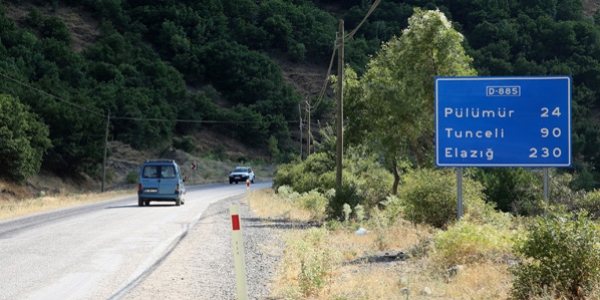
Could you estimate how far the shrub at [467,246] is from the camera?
1202 centimetres

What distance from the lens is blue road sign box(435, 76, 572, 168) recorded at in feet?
46.6

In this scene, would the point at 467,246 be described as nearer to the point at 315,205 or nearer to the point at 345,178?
the point at 315,205

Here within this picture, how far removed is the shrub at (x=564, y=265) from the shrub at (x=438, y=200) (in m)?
7.85

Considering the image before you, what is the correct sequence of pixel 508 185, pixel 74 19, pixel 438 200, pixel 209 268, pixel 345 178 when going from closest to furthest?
1. pixel 209 268
2. pixel 438 200
3. pixel 345 178
4. pixel 508 185
5. pixel 74 19

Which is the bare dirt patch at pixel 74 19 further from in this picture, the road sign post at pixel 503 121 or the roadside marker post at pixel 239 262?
the roadside marker post at pixel 239 262

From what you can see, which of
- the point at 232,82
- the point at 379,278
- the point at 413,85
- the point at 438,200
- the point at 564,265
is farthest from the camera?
the point at 232,82

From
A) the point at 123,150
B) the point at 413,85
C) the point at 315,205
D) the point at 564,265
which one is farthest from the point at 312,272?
the point at 123,150

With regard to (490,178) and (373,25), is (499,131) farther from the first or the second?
(373,25)

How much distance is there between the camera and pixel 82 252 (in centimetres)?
1509

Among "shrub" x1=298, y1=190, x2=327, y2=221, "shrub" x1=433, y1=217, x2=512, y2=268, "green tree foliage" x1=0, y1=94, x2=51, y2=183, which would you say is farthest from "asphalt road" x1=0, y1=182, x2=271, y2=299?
"green tree foliage" x1=0, y1=94, x2=51, y2=183

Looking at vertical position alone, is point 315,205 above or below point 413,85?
below

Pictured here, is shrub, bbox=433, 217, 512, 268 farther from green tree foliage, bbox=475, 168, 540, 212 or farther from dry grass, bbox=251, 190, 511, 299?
green tree foliage, bbox=475, 168, 540, 212

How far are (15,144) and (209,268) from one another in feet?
142

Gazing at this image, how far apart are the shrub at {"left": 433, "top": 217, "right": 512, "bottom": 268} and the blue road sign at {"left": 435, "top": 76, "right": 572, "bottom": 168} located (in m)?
2.39
